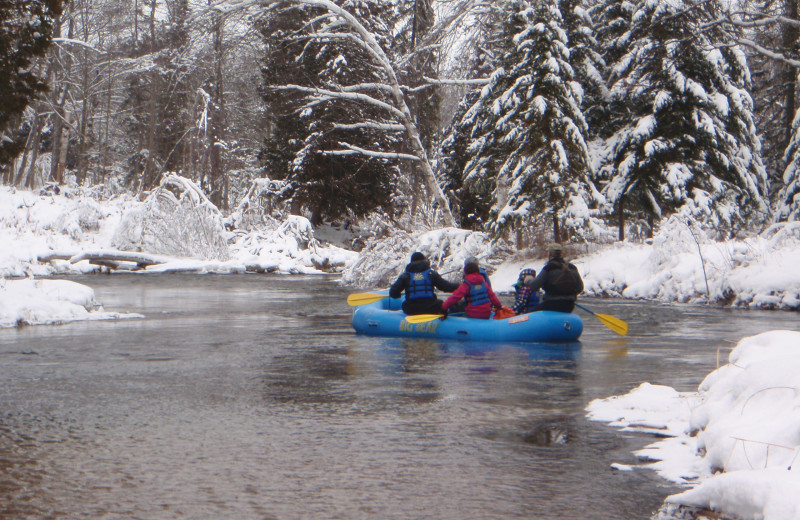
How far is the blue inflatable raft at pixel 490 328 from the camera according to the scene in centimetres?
1461

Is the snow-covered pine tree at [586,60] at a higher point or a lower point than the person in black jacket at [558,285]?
higher

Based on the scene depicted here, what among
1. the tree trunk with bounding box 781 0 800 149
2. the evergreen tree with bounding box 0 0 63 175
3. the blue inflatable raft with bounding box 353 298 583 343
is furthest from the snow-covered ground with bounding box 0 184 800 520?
the tree trunk with bounding box 781 0 800 149

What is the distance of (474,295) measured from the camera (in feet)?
50.0

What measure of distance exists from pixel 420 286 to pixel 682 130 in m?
16.1

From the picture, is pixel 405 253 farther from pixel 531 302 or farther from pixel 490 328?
pixel 490 328

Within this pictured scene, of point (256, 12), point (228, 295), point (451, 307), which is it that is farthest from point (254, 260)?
point (451, 307)

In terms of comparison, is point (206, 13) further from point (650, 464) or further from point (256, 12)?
point (650, 464)

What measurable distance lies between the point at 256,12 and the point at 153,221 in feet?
32.9

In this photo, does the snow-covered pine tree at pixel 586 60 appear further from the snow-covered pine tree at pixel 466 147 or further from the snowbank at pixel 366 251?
the snowbank at pixel 366 251

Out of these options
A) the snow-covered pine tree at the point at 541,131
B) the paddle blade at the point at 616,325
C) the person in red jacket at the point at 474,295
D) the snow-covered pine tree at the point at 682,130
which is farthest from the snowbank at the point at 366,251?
the person in red jacket at the point at 474,295

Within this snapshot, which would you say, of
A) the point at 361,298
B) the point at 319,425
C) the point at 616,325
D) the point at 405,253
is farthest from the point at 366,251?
the point at 319,425

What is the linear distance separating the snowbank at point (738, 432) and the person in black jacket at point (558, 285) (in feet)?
21.3

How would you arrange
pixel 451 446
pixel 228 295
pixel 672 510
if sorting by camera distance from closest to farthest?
1. pixel 672 510
2. pixel 451 446
3. pixel 228 295

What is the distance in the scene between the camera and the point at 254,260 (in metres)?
39.4
